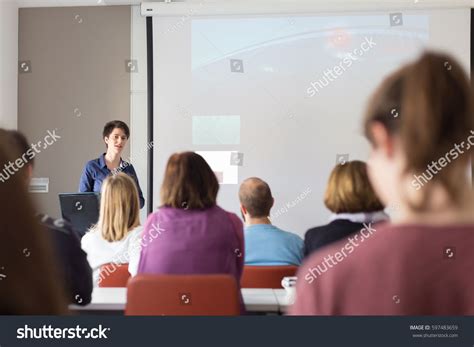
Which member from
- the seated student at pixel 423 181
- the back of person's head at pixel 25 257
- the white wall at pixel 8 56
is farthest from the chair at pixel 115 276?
the white wall at pixel 8 56

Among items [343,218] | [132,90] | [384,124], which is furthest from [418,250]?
[132,90]

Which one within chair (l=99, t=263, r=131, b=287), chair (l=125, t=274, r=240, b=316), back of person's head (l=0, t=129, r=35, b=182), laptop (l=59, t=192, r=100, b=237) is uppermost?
back of person's head (l=0, t=129, r=35, b=182)

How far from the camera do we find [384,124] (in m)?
0.79

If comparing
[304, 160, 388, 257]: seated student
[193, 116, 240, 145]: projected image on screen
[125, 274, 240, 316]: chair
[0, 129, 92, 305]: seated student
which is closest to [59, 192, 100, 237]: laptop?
[0, 129, 92, 305]: seated student

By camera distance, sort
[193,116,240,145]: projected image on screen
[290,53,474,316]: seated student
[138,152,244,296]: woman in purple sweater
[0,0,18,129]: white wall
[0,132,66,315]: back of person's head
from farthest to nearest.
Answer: [193,116,240,145]: projected image on screen
[0,0,18,129]: white wall
[138,152,244,296]: woman in purple sweater
[290,53,474,316]: seated student
[0,132,66,315]: back of person's head

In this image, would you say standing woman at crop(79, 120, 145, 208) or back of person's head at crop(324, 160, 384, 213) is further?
standing woman at crop(79, 120, 145, 208)

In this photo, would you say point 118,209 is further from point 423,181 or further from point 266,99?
point 266,99

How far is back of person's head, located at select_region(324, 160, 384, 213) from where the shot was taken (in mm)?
1435

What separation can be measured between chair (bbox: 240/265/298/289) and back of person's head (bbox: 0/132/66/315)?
1.06 m

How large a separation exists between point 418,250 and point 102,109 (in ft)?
10.1

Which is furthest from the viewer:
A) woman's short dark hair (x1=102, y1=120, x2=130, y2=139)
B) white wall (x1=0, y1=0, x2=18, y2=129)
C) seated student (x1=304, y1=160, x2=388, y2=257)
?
woman's short dark hair (x1=102, y1=120, x2=130, y2=139)

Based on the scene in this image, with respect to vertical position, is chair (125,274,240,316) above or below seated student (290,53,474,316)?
below

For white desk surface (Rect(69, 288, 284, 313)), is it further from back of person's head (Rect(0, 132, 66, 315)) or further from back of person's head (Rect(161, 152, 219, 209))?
back of person's head (Rect(0, 132, 66, 315))

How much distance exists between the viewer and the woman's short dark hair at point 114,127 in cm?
331
